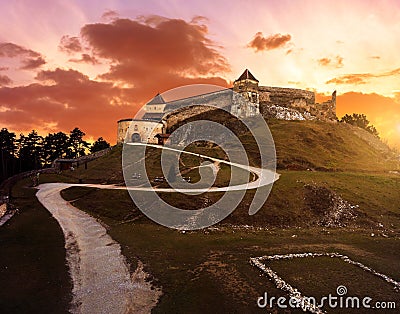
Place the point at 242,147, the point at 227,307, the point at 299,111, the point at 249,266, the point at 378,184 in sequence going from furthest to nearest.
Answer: the point at 299,111
the point at 242,147
the point at 378,184
the point at 249,266
the point at 227,307

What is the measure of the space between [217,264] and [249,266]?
7.98ft

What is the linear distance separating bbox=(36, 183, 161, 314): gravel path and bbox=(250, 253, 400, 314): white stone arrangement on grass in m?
7.84

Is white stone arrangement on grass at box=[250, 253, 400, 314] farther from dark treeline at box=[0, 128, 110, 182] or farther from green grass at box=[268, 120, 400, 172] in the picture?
dark treeline at box=[0, 128, 110, 182]

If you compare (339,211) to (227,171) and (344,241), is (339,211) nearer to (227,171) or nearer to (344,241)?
(344,241)

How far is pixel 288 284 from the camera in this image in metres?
20.7

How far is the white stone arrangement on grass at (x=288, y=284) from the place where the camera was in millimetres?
18141

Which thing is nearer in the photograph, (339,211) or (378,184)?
(339,211)

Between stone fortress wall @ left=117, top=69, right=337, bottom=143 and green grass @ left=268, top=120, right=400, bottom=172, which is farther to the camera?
stone fortress wall @ left=117, top=69, right=337, bottom=143

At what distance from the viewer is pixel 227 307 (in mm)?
17953

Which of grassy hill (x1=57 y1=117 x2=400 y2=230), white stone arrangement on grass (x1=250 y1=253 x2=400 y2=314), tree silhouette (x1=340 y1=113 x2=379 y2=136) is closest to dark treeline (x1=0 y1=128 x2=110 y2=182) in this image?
grassy hill (x1=57 y1=117 x2=400 y2=230)

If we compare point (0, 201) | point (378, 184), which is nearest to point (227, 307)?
point (0, 201)

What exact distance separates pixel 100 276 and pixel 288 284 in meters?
12.6

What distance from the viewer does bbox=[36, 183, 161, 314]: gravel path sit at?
1792cm

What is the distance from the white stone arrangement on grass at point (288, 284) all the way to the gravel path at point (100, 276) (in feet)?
25.7
